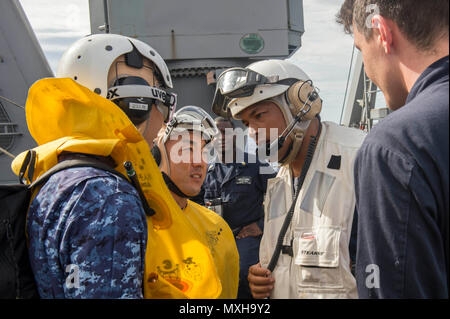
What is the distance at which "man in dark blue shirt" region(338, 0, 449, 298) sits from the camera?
0.84 meters

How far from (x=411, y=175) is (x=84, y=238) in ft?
2.66

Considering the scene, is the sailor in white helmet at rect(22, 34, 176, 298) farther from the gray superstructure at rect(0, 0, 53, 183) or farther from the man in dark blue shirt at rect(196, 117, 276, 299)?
the gray superstructure at rect(0, 0, 53, 183)

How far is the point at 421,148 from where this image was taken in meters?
0.84

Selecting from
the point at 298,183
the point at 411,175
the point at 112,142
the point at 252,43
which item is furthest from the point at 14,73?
the point at 411,175

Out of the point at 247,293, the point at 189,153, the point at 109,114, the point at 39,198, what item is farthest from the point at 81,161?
the point at 247,293

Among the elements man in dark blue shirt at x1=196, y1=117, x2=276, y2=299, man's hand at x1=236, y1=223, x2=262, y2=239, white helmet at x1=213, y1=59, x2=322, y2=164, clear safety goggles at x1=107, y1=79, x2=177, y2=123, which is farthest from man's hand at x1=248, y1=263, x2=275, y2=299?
man's hand at x1=236, y1=223, x2=262, y2=239

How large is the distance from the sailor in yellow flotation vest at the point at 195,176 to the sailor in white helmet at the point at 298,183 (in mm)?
197

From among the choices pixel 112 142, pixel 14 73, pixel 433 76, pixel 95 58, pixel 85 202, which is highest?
pixel 14 73

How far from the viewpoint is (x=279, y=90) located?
2.38 metres

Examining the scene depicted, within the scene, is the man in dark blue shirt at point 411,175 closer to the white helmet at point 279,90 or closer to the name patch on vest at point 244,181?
the white helmet at point 279,90

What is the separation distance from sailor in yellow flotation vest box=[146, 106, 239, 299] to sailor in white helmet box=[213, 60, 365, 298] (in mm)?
197

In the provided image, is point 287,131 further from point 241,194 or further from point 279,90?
point 241,194

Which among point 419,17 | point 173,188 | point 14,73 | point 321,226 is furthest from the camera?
point 14,73

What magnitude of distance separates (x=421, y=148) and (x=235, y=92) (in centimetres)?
172
